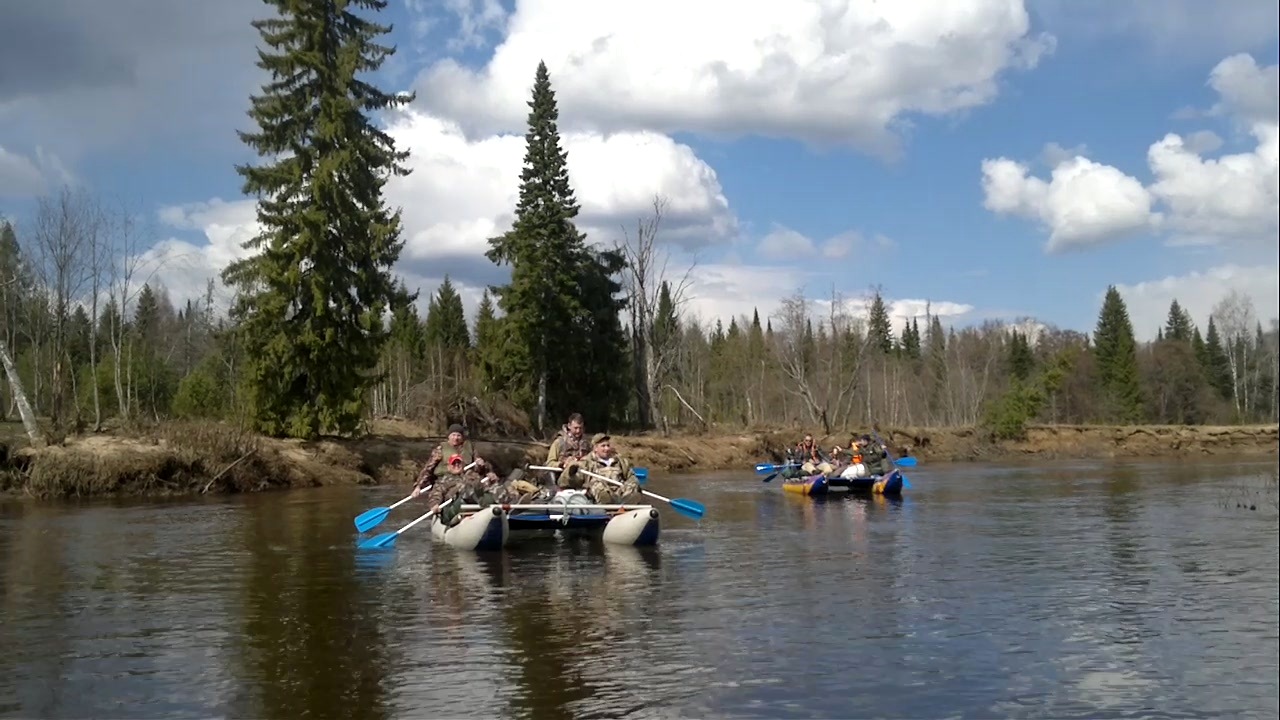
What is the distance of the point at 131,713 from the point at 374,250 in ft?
96.2

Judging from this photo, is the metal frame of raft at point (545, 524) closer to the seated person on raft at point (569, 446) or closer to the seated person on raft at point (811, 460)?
the seated person on raft at point (569, 446)

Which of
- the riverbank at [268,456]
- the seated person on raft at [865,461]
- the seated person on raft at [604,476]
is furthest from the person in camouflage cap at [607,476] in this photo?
the seated person on raft at [865,461]

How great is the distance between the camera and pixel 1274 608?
1119 centimetres

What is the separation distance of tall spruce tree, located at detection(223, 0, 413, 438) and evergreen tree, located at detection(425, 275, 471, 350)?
4471 cm

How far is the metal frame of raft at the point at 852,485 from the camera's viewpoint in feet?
90.7

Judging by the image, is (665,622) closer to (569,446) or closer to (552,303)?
(569,446)

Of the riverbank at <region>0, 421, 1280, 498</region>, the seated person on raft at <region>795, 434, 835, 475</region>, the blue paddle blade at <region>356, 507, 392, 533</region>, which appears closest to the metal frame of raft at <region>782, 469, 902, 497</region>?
the seated person on raft at <region>795, 434, 835, 475</region>

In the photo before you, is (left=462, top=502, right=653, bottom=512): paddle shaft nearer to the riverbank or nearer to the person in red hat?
the person in red hat

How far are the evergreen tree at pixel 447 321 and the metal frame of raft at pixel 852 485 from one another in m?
55.4

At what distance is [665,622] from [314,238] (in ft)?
86.3

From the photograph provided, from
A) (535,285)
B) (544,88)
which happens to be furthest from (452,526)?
(544,88)

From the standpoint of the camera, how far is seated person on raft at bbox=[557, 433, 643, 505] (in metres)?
18.5

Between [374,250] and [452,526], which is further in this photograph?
[374,250]

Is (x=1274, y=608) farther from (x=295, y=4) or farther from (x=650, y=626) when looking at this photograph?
(x=295, y=4)
